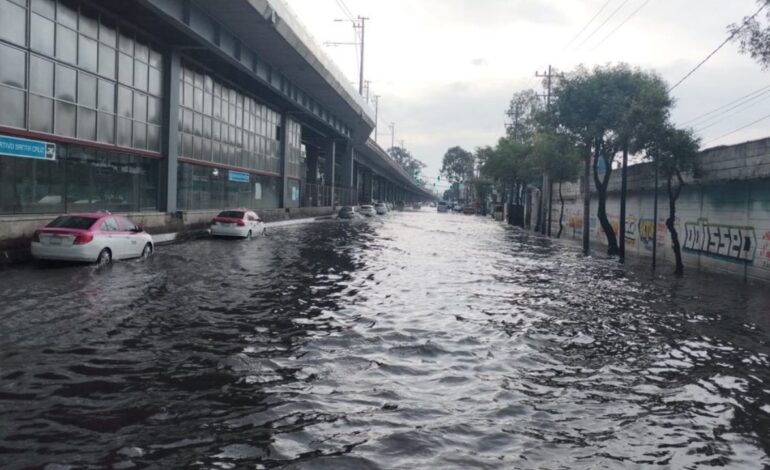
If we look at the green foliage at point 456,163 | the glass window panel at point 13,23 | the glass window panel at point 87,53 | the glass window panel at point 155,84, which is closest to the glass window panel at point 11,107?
the glass window panel at point 13,23

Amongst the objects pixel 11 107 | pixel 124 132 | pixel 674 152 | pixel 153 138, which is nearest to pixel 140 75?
pixel 153 138

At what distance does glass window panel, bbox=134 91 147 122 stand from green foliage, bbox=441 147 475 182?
15002 cm

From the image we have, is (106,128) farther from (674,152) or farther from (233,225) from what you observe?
(674,152)

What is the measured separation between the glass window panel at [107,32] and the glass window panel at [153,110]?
382cm

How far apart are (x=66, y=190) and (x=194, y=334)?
A: 17.2 meters

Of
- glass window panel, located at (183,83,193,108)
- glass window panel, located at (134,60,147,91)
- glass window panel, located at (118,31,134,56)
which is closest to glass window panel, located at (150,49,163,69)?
glass window panel, located at (134,60,147,91)

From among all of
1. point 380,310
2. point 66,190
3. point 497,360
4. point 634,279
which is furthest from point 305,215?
point 497,360

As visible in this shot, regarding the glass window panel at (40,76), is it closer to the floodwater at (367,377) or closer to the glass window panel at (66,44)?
the glass window panel at (66,44)

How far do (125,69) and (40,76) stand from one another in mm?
6241

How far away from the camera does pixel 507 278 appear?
748 inches

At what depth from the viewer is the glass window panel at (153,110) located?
3009 centimetres

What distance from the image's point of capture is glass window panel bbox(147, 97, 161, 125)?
98.7 ft

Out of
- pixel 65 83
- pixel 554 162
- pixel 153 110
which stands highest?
pixel 153 110

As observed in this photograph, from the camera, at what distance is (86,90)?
24719 mm
